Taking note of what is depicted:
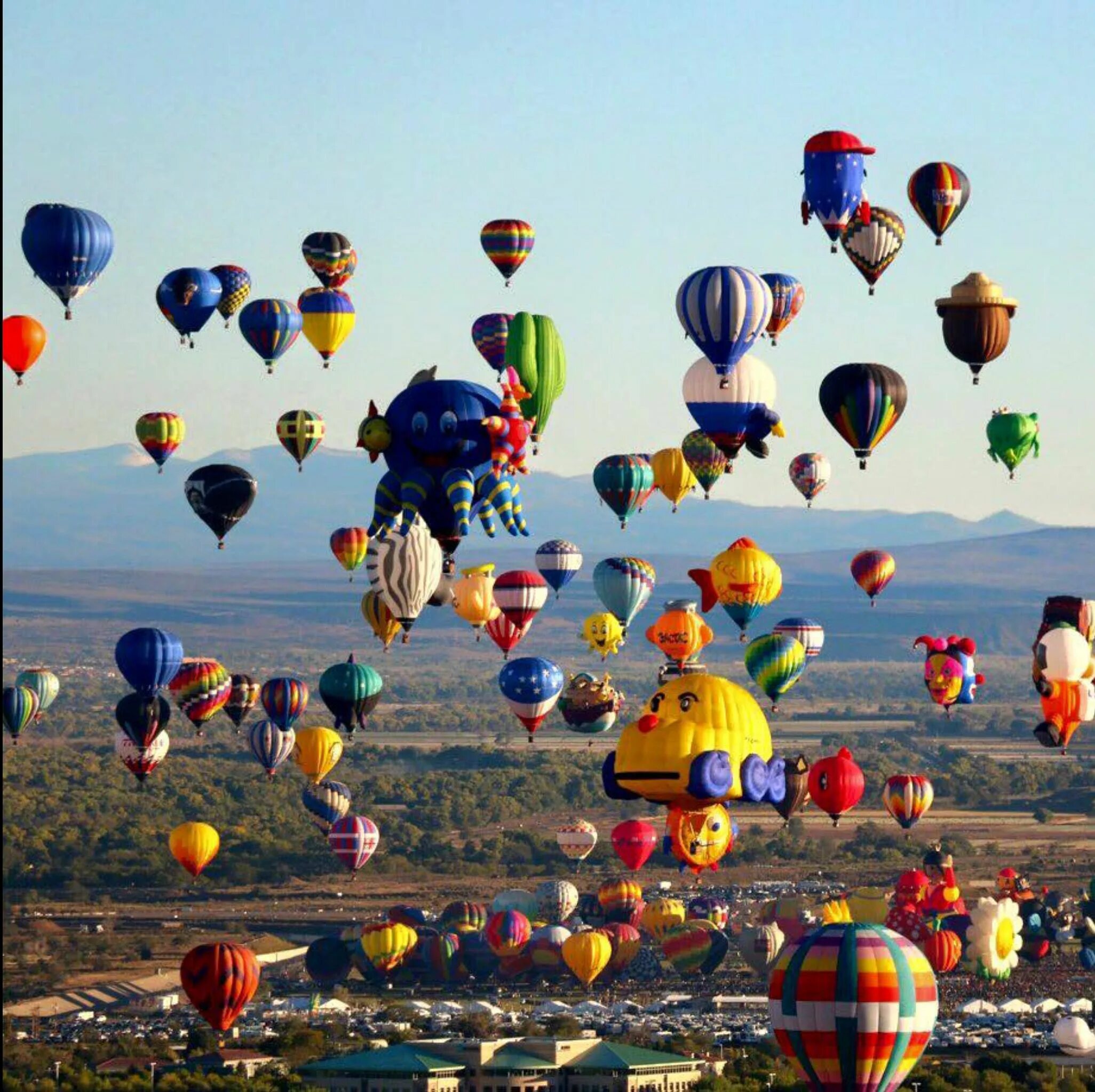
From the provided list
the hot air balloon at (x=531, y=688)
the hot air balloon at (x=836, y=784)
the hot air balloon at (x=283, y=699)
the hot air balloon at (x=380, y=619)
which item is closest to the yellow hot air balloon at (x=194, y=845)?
the hot air balloon at (x=283, y=699)

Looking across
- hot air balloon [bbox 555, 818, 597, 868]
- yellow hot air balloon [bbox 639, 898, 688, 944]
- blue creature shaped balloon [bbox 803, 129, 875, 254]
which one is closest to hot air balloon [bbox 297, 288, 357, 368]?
blue creature shaped balloon [bbox 803, 129, 875, 254]

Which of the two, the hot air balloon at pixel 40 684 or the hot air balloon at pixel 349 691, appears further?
the hot air balloon at pixel 40 684

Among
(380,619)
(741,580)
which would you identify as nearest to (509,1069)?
(380,619)

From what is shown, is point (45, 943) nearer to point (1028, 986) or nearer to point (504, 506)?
point (1028, 986)

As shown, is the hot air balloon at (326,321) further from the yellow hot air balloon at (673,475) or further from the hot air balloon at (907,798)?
the hot air balloon at (907,798)

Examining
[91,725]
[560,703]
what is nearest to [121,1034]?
[560,703]

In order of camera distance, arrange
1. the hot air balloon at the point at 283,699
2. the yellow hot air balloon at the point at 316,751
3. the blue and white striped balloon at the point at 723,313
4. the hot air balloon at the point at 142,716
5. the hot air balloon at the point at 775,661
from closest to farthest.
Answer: the blue and white striped balloon at the point at 723,313, the hot air balloon at the point at 775,661, the hot air balloon at the point at 142,716, the hot air balloon at the point at 283,699, the yellow hot air balloon at the point at 316,751

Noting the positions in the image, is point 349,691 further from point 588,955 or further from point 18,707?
point 18,707

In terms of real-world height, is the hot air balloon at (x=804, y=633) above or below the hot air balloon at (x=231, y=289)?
below
